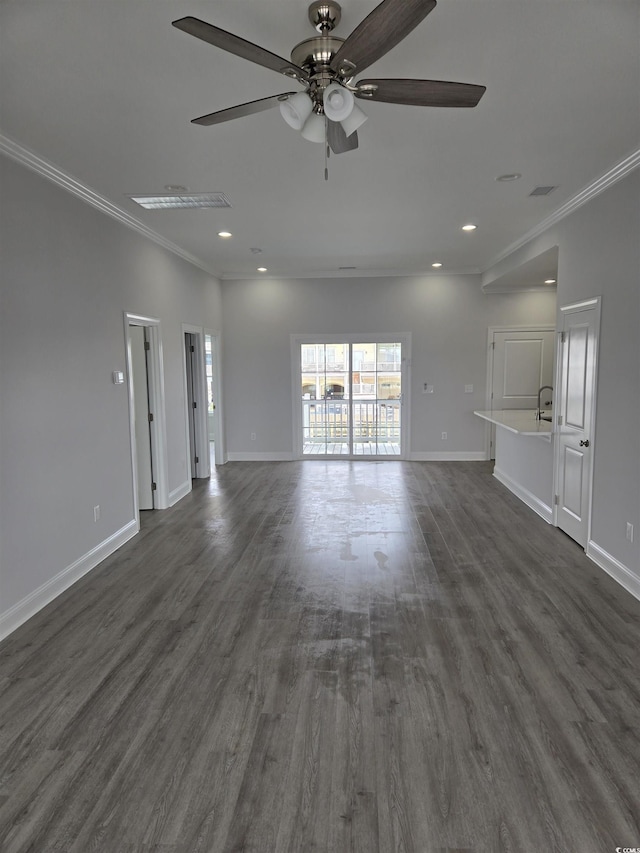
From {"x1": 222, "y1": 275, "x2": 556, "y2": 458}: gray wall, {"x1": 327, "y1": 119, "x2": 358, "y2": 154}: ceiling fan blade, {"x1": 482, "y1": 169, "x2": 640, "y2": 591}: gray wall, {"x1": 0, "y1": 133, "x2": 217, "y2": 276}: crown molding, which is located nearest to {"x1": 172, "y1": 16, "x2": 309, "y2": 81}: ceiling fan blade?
{"x1": 327, "y1": 119, "x2": 358, "y2": 154}: ceiling fan blade

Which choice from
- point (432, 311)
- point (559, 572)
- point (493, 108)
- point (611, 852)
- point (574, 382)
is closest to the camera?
point (611, 852)

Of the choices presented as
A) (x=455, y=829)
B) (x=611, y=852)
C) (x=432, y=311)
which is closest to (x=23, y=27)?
(x=455, y=829)

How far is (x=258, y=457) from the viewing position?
826 cm

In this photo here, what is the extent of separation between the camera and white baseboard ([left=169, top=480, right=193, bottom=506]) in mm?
5797

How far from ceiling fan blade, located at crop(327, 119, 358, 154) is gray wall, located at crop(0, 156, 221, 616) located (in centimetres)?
207

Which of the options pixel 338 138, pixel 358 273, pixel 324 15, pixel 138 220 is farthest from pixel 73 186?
pixel 358 273

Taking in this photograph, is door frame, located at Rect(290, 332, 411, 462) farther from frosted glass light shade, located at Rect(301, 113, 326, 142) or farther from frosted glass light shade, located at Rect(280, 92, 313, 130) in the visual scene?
frosted glass light shade, located at Rect(280, 92, 313, 130)

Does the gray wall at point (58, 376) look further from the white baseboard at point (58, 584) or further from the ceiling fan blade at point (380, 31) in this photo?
the ceiling fan blade at point (380, 31)

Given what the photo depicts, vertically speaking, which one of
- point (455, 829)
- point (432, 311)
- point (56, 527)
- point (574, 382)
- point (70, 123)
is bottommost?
point (455, 829)

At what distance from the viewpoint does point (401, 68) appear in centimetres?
231

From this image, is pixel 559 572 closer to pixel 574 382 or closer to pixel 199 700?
pixel 574 382

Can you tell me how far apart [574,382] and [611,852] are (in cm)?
349

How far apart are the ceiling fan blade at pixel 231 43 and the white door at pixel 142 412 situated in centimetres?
383

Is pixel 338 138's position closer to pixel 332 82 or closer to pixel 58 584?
pixel 332 82
